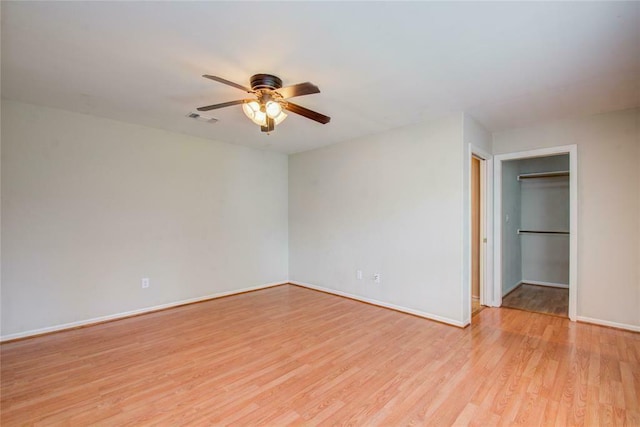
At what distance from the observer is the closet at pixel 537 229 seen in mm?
4889

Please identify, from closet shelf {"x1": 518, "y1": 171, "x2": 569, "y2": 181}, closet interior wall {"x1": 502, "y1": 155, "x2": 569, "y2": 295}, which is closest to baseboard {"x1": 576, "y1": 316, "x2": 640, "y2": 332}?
closet interior wall {"x1": 502, "y1": 155, "x2": 569, "y2": 295}

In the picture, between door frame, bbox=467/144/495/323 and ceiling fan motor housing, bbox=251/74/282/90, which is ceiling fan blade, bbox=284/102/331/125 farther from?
door frame, bbox=467/144/495/323

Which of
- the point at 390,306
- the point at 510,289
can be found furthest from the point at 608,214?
the point at 390,306

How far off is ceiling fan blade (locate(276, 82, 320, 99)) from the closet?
→ 387 cm

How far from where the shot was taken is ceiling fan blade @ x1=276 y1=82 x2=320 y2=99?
2122 mm

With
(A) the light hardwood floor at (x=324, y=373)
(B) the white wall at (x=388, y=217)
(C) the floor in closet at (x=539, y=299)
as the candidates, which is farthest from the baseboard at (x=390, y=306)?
(C) the floor in closet at (x=539, y=299)

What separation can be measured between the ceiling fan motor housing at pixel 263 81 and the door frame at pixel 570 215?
3.31 metres

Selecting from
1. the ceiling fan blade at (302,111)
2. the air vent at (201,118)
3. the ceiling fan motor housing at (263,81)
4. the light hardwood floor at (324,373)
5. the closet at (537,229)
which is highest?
the air vent at (201,118)

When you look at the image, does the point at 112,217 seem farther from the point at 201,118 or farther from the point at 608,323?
the point at 608,323

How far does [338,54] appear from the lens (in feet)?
7.13

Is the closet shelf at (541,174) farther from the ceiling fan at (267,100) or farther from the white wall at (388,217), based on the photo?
the ceiling fan at (267,100)

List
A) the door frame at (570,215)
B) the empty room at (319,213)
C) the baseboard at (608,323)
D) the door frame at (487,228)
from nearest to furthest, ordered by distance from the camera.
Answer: the empty room at (319,213)
the baseboard at (608,323)
the door frame at (570,215)
the door frame at (487,228)

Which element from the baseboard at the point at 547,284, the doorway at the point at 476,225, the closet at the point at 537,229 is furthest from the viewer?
the baseboard at the point at 547,284

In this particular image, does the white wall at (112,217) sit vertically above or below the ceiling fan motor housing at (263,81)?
below
